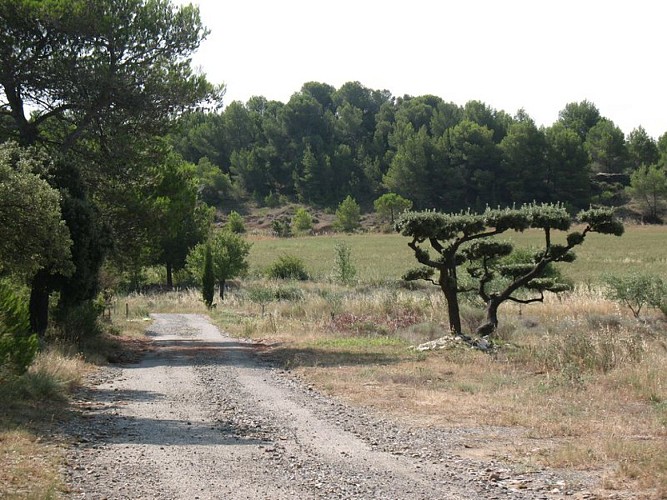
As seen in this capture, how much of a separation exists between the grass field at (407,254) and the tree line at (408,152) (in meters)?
17.2

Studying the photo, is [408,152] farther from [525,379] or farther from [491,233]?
[525,379]

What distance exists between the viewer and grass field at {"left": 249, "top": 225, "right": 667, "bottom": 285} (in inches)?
2141

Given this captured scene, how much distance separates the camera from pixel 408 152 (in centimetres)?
11588

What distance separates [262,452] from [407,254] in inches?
2623

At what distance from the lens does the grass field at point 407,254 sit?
5438cm

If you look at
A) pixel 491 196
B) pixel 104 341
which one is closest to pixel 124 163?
pixel 104 341

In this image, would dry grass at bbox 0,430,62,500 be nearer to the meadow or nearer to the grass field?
the meadow

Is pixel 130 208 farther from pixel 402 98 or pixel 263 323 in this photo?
pixel 402 98

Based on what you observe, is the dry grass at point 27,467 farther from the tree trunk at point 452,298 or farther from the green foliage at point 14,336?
the tree trunk at point 452,298

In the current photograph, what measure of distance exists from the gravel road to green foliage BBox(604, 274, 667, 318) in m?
17.0

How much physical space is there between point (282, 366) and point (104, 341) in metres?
6.88

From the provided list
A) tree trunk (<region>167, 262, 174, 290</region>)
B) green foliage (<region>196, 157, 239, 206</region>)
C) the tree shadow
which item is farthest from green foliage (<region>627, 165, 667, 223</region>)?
the tree shadow

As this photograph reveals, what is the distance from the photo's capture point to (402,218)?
20.9 meters

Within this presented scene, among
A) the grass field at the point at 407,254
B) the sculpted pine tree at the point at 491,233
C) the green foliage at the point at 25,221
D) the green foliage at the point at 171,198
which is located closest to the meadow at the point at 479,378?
the sculpted pine tree at the point at 491,233
